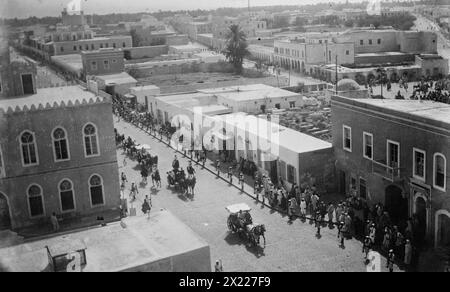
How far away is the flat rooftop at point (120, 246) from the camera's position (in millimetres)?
15773

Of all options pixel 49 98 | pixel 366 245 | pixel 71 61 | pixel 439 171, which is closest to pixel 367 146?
pixel 439 171

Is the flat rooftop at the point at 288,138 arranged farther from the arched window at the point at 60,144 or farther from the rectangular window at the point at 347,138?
the arched window at the point at 60,144

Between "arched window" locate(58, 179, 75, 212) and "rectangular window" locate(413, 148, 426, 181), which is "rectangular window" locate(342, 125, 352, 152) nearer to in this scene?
"rectangular window" locate(413, 148, 426, 181)

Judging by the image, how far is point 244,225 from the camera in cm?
2214

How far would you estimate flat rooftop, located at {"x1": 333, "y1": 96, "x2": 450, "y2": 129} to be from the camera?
21.1m

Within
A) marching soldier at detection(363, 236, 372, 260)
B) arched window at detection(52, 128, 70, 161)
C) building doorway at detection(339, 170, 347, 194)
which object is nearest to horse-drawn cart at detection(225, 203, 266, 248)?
marching soldier at detection(363, 236, 372, 260)

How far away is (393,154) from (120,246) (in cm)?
1283

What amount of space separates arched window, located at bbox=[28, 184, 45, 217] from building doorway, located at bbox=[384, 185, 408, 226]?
15877mm

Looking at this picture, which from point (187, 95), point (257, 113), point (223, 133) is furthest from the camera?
point (187, 95)

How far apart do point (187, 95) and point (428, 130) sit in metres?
29.7

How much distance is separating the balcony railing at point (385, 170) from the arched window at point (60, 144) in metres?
14.3
